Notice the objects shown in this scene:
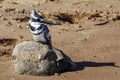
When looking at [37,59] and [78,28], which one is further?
[78,28]

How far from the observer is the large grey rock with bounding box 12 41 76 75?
9102mm

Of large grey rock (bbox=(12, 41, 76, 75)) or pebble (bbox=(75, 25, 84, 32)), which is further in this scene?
pebble (bbox=(75, 25, 84, 32))

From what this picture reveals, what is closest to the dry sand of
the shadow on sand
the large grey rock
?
the shadow on sand

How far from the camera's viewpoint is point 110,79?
29.9 ft

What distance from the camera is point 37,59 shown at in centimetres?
909

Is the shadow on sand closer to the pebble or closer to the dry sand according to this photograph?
the dry sand

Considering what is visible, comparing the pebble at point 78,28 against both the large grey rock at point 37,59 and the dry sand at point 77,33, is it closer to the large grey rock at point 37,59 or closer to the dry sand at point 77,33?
the dry sand at point 77,33

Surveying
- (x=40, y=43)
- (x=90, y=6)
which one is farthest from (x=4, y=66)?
(x=90, y=6)

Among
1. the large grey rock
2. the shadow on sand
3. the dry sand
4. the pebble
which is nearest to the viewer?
the large grey rock

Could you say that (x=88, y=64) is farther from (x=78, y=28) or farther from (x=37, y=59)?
(x=78, y=28)

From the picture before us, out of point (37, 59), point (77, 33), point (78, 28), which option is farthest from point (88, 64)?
point (78, 28)

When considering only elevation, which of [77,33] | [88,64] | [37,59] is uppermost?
[37,59]

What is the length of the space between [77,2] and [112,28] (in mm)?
2180

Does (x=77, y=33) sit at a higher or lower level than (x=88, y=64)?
higher
